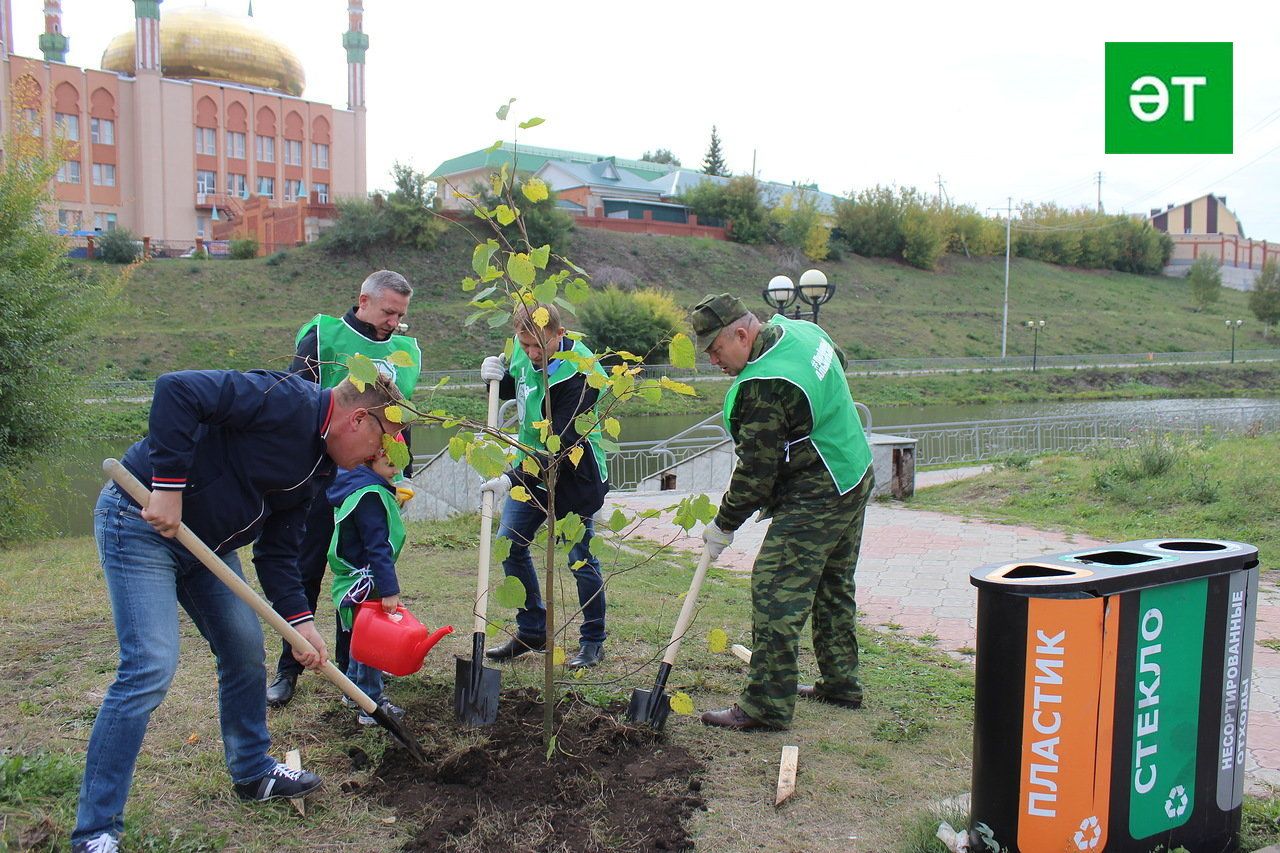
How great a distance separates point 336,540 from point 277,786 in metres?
1.03

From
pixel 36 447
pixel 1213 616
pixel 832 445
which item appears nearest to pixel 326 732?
pixel 832 445

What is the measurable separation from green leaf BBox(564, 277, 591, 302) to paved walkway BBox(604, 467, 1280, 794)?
2411 mm

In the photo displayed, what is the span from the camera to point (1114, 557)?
2.67m

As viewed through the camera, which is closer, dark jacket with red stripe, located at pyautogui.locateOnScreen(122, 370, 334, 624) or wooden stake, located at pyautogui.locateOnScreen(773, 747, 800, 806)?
dark jacket with red stripe, located at pyautogui.locateOnScreen(122, 370, 334, 624)

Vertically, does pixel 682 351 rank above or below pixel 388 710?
above

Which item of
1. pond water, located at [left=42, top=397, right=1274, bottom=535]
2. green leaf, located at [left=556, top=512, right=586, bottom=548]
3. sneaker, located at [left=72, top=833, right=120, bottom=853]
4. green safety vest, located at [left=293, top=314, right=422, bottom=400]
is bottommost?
pond water, located at [left=42, top=397, right=1274, bottom=535]

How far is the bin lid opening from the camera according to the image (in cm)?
262

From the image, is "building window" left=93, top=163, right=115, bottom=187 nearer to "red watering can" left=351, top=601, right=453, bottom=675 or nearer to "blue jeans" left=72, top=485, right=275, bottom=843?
"red watering can" left=351, top=601, right=453, bottom=675

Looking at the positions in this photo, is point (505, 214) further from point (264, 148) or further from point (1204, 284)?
point (1204, 284)

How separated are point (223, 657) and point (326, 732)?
0.83m

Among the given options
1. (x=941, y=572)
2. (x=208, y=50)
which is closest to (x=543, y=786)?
(x=941, y=572)

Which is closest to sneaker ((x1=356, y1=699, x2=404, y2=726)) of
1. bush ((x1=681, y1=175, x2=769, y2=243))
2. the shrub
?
bush ((x1=681, y1=175, x2=769, y2=243))

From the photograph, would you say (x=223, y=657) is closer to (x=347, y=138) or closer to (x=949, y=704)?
(x=949, y=704)

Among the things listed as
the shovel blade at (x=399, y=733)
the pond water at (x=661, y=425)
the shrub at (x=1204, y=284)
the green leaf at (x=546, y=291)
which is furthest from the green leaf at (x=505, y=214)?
the shrub at (x=1204, y=284)
